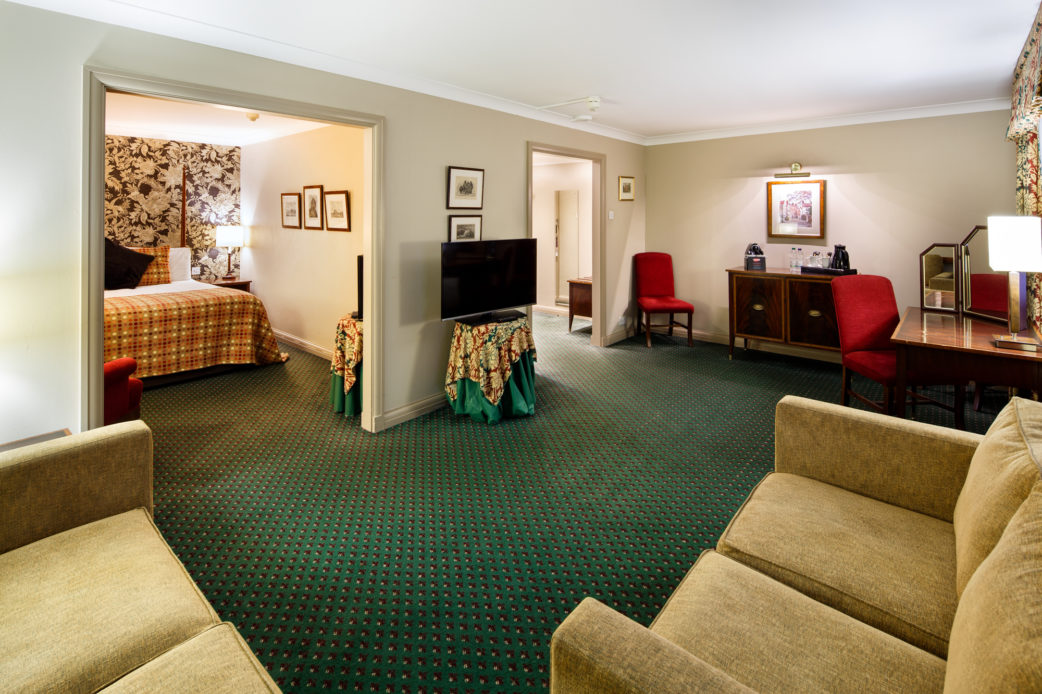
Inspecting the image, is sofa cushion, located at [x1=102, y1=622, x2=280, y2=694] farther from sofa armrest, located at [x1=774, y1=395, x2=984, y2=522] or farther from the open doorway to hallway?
the open doorway to hallway

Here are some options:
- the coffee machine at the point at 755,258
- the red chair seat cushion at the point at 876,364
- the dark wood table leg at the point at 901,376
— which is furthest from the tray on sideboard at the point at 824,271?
the dark wood table leg at the point at 901,376

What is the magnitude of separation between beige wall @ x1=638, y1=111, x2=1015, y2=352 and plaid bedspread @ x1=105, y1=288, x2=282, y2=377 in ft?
15.3

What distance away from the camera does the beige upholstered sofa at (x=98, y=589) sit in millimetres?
1168

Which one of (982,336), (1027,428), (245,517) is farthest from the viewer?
(982,336)

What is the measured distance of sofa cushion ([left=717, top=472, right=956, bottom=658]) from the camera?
1.36 m

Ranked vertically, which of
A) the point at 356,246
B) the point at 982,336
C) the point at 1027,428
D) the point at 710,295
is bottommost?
the point at 1027,428

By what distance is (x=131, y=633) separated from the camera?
1.28 m

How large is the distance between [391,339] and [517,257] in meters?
1.24

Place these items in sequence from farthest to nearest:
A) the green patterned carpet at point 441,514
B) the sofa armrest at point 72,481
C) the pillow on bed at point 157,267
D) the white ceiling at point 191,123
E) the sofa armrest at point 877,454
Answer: the pillow on bed at point 157,267 → the white ceiling at point 191,123 → the green patterned carpet at point 441,514 → the sofa armrest at point 877,454 → the sofa armrest at point 72,481

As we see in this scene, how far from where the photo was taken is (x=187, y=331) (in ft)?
16.7

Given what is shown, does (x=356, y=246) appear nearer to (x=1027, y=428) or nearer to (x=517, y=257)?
(x=517, y=257)

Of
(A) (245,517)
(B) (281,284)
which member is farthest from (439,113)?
(B) (281,284)

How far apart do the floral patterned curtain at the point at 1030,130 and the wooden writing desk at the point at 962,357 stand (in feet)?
1.26

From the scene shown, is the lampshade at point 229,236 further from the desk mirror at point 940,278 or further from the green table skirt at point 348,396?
the desk mirror at point 940,278
